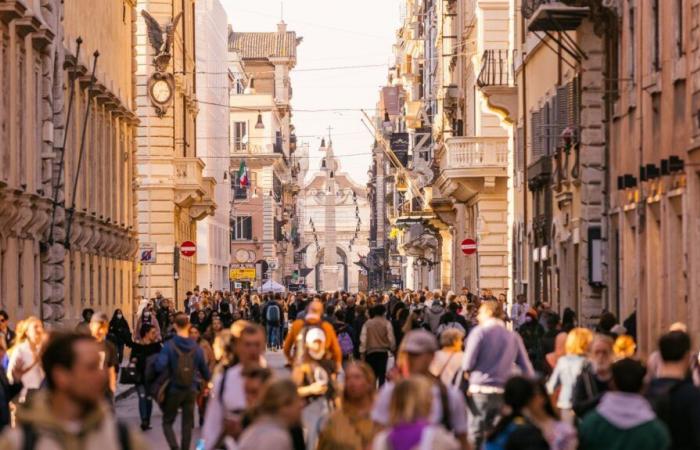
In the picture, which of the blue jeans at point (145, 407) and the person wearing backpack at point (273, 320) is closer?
the blue jeans at point (145, 407)

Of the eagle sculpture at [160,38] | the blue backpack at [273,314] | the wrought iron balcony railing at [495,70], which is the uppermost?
the eagle sculpture at [160,38]

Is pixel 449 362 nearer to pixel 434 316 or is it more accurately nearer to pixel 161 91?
pixel 434 316

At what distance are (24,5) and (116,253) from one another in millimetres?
19058

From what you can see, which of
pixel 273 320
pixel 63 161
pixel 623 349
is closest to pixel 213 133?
pixel 273 320

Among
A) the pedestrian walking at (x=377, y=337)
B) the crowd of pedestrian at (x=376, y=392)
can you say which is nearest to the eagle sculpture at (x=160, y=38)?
the pedestrian walking at (x=377, y=337)

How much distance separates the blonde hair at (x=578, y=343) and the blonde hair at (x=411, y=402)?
19.6ft

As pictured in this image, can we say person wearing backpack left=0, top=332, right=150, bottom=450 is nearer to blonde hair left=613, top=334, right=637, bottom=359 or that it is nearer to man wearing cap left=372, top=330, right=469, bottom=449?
man wearing cap left=372, top=330, right=469, bottom=449

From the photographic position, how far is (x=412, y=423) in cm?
1019

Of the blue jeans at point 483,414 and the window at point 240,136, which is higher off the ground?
the window at point 240,136

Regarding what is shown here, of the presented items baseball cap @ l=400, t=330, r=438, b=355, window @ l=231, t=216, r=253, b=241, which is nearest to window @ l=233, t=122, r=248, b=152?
window @ l=231, t=216, r=253, b=241

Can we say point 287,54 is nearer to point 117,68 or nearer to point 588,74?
point 117,68

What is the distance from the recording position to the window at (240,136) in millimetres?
149500

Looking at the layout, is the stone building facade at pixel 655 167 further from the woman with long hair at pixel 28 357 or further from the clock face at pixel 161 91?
the clock face at pixel 161 91

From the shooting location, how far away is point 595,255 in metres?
34.0
